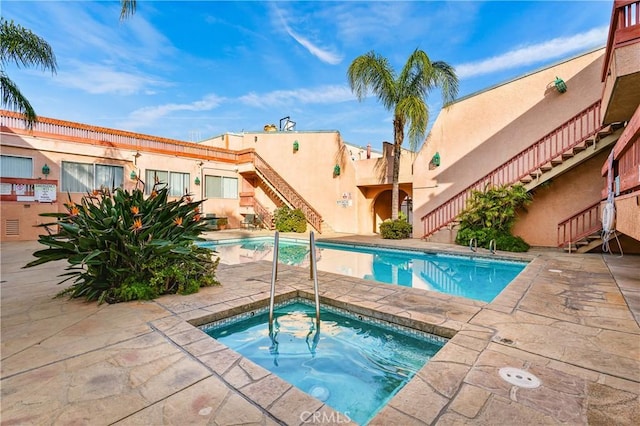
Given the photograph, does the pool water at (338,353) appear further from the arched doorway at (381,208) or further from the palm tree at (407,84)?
the arched doorway at (381,208)

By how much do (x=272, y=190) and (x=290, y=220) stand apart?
2.71 metres

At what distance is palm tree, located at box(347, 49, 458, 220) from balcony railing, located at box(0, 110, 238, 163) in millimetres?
9351

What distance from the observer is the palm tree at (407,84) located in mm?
10406

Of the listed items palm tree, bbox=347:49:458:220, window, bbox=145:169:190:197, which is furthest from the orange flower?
window, bbox=145:169:190:197

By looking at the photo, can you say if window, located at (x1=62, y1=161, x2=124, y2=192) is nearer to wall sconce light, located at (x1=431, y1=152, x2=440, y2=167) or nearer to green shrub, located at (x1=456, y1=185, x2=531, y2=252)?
wall sconce light, located at (x1=431, y1=152, x2=440, y2=167)

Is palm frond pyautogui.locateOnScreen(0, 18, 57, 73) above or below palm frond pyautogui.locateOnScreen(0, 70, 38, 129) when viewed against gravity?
above

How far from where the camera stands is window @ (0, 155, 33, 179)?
11.0 m

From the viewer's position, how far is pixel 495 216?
9195 millimetres

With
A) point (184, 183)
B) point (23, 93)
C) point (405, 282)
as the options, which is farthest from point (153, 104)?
point (405, 282)

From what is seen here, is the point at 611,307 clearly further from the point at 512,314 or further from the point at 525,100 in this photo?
the point at 525,100

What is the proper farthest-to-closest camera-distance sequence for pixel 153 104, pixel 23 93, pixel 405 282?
1. pixel 153 104
2. pixel 23 93
3. pixel 405 282

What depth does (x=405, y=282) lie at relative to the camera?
250 inches

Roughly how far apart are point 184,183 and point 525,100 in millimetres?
15307

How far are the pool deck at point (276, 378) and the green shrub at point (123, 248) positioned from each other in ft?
0.86
